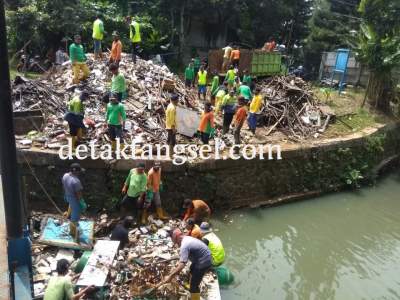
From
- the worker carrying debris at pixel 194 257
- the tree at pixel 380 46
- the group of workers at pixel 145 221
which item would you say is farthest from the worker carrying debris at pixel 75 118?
the tree at pixel 380 46

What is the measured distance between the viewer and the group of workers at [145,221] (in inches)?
244

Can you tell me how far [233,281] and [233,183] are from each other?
3650mm

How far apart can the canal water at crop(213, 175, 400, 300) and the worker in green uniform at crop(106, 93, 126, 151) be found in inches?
142

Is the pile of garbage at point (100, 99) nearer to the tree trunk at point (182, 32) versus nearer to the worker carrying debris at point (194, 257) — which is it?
the worker carrying debris at point (194, 257)

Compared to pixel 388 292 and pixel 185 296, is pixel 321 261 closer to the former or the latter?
pixel 388 292

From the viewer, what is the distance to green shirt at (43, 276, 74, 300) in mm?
5363

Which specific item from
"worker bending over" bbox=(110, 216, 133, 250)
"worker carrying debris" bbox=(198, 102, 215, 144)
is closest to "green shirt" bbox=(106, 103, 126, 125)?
"worker carrying debris" bbox=(198, 102, 215, 144)

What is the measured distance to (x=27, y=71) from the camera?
1791cm

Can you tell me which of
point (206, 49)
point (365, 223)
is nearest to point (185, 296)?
point (365, 223)

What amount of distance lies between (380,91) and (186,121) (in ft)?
35.3

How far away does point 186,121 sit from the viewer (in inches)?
489

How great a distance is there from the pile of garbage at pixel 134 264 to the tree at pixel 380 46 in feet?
42.2

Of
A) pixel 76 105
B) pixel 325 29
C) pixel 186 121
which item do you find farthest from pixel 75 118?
pixel 325 29

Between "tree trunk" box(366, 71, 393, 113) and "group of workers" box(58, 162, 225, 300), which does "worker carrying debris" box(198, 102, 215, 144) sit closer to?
"group of workers" box(58, 162, 225, 300)
